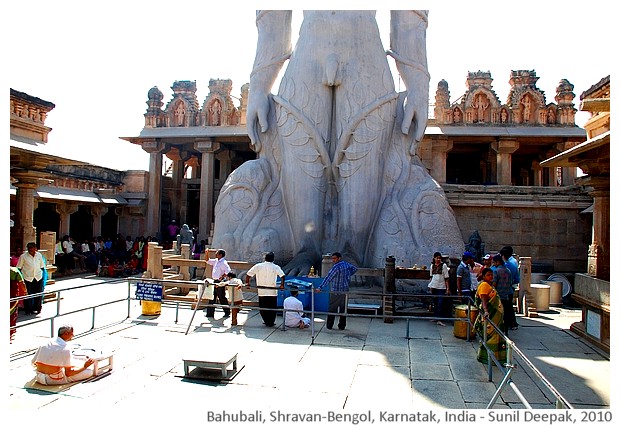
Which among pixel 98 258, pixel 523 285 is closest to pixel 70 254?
pixel 98 258

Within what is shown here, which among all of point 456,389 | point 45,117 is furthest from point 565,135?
point 45,117

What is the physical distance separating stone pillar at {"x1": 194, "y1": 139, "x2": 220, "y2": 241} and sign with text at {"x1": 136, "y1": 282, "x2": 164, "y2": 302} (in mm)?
11272

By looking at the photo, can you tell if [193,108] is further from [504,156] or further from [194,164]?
[504,156]

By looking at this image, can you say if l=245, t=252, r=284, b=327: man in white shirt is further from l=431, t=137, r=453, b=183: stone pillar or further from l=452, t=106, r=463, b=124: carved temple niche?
l=452, t=106, r=463, b=124: carved temple niche

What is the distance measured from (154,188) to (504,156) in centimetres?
1351

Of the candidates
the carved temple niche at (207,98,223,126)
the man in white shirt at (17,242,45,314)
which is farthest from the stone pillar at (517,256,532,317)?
the carved temple niche at (207,98,223,126)

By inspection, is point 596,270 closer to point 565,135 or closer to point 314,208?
point 314,208

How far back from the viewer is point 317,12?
9977mm

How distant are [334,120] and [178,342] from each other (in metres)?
5.86

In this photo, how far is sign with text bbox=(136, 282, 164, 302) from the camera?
7.14 metres

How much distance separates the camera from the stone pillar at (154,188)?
19000 millimetres

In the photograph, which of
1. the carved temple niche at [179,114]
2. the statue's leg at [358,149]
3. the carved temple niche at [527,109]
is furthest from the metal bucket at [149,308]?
the carved temple niche at [527,109]

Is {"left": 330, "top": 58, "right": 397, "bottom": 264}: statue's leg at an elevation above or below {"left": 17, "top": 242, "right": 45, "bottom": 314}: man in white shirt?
above

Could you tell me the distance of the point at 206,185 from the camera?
18734 mm
